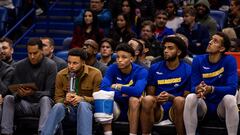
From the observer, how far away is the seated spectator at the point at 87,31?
1077 cm

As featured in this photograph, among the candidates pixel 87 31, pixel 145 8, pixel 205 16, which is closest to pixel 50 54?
pixel 87 31

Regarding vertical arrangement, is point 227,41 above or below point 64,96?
above

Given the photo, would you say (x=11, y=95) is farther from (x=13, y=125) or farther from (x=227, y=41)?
(x=227, y=41)

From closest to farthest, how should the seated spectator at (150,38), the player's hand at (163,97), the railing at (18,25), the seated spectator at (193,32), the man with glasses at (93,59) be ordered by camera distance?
the player's hand at (163,97), the man with glasses at (93,59), the seated spectator at (150,38), the seated spectator at (193,32), the railing at (18,25)

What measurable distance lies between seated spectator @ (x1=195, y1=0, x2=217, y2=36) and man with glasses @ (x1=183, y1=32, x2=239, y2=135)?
9.03ft

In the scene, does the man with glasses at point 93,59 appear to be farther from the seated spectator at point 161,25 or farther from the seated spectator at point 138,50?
the seated spectator at point 161,25

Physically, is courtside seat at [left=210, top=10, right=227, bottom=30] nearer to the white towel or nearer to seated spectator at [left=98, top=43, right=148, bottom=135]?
seated spectator at [left=98, top=43, right=148, bottom=135]

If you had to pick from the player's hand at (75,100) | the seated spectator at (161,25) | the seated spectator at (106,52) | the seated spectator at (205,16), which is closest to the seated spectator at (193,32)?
the seated spectator at (161,25)

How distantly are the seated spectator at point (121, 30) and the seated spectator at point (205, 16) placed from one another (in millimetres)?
1114

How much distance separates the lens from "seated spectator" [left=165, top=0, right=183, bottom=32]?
11.2m

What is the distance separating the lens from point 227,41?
26.5 feet

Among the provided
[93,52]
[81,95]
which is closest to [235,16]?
[93,52]

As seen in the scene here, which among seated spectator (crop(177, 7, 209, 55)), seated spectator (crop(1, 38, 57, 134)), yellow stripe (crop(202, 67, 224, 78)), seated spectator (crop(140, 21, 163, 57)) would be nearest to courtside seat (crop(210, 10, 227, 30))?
seated spectator (crop(177, 7, 209, 55))

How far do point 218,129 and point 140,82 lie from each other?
40.7 inches
